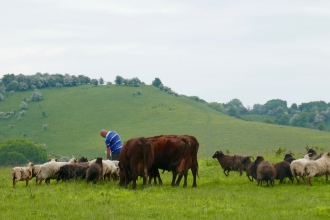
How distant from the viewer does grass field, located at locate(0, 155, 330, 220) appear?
1406cm

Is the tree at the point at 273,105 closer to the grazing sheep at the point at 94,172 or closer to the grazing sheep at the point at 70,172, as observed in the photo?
the grazing sheep at the point at 70,172

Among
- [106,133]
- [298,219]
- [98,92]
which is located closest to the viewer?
[298,219]

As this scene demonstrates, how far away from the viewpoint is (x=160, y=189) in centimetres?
1900

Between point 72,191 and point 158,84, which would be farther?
point 158,84

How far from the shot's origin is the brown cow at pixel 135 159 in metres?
19.8

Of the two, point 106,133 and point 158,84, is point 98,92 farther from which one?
point 106,133

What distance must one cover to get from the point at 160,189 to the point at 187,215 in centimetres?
499

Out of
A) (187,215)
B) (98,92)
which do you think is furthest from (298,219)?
(98,92)

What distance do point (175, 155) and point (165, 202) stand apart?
17.6 ft

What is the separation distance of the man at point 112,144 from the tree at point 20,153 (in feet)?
178

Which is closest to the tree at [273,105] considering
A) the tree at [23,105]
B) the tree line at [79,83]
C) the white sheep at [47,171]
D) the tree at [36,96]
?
the tree line at [79,83]

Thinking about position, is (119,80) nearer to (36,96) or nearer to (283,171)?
(36,96)

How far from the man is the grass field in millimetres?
3468

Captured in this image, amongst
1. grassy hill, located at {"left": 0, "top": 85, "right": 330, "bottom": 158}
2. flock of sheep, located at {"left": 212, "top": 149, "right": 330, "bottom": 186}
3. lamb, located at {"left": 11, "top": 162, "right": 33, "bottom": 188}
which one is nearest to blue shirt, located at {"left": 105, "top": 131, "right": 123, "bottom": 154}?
lamb, located at {"left": 11, "top": 162, "right": 33, "bottom": 188}
